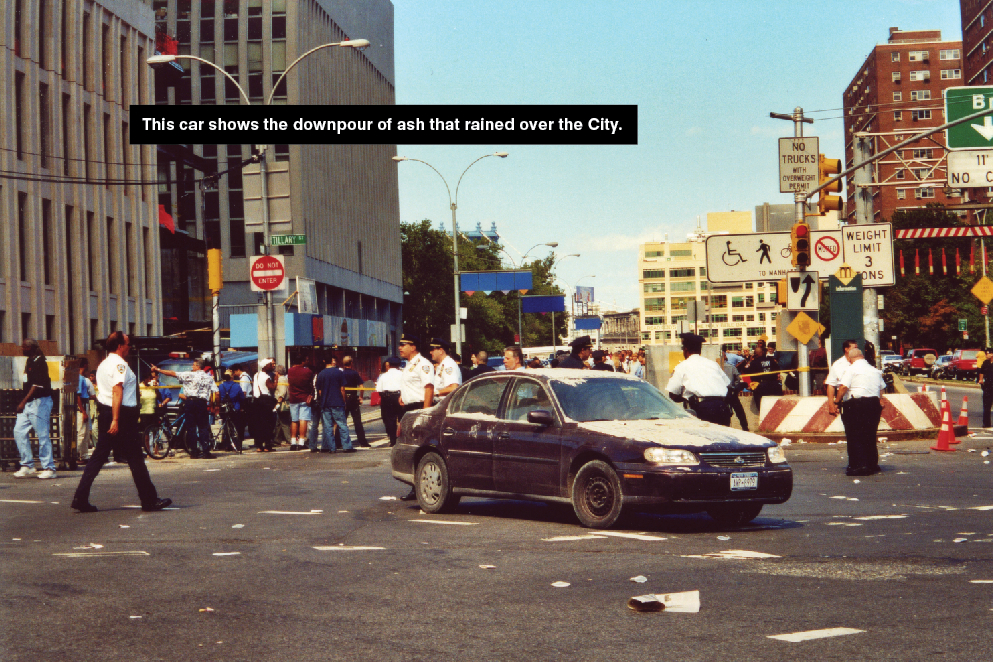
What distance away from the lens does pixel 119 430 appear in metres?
13.3

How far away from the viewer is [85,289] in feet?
149

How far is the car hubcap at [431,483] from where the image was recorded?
1276 centimetres

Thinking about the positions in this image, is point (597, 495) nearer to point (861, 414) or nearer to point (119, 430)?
point (119, 430)

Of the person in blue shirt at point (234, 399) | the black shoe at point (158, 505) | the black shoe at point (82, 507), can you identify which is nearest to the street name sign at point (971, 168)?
the person in blue shirt at point (234, 399)

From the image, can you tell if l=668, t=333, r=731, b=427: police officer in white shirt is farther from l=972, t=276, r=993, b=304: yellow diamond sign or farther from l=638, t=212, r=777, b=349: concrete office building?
l=638, t=212, r=777, b=349: concrete office building

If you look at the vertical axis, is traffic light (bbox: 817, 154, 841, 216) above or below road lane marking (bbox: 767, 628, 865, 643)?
above

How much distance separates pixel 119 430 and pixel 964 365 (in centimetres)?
5712

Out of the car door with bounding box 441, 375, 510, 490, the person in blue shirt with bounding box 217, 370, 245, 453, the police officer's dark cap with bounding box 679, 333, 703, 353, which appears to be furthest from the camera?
the person in blue shirt with bounding box 217, 370, 245, 453

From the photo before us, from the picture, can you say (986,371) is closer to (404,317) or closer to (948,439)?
(948,439)

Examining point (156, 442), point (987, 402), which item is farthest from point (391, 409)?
point (987, 402)

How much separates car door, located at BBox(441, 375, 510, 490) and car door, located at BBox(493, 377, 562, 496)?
0.41 feet

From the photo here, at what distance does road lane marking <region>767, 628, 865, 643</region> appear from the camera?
6461 mm

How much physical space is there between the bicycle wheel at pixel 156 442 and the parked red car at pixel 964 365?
4794 cm

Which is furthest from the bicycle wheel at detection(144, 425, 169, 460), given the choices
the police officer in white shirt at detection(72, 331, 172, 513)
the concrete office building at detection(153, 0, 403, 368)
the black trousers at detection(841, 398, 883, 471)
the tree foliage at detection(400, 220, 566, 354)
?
the tree foliage at detection(400, 220, 566, 354)
